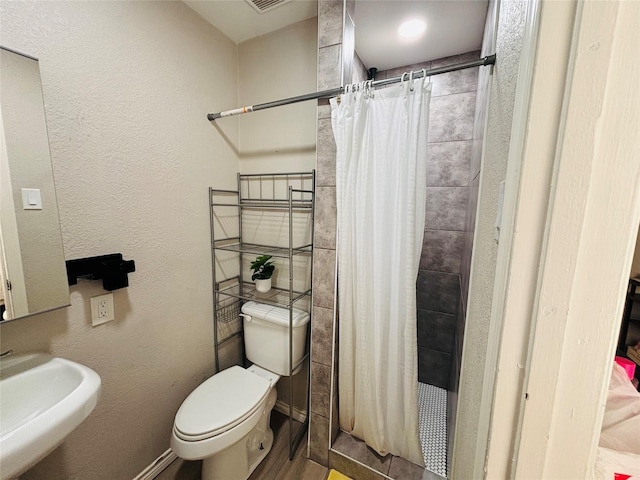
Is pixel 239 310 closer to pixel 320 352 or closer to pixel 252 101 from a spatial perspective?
pixel 320 352

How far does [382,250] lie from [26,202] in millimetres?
1382

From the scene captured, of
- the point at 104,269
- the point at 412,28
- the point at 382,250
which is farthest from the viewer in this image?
the point at 412,28

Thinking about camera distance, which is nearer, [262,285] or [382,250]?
[382,250]

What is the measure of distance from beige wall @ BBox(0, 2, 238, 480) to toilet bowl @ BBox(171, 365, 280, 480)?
0.28m

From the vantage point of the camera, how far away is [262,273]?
156 centimetres

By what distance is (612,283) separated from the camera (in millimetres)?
321

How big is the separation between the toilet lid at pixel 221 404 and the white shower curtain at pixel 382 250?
484mm

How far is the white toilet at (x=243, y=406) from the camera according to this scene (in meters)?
1.11

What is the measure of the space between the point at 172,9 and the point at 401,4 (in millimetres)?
1150

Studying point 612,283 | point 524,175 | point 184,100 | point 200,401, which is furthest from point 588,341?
point 184,100

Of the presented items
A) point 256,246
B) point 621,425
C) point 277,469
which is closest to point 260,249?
point 256,246

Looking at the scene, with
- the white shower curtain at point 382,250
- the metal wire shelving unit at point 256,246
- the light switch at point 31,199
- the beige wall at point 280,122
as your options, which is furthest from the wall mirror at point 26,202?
the white shower curtain at point 382,250

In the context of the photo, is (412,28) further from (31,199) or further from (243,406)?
(243,406)

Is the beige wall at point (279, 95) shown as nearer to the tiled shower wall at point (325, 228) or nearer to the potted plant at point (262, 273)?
the tiled shower wall at point (325, 228)
